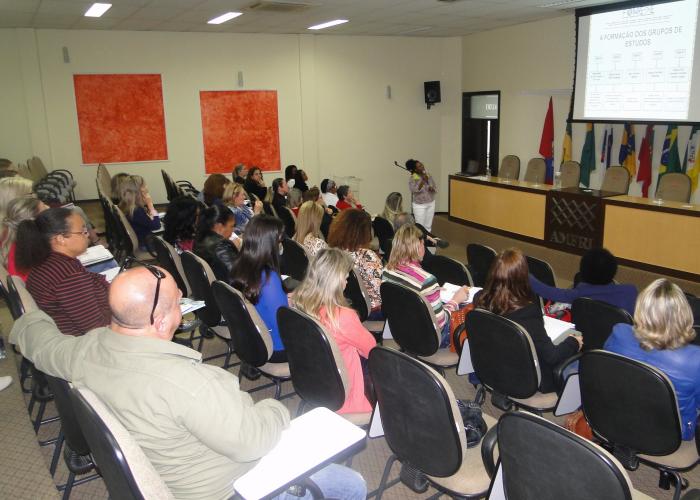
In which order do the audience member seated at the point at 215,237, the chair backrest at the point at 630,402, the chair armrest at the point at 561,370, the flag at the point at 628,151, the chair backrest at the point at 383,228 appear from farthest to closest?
1. the flag at the point at 628,151
2. the chair backrest at the point at 383,228
3. the audience member seated at the point at 215,237
4. the chair armrest at the point at 561,370
5. the chair backrest at the point at 630,402

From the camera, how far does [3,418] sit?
10.2ft

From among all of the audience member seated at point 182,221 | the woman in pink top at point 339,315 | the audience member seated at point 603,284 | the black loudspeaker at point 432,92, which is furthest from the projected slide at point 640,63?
the woman in pink top at point 339,315

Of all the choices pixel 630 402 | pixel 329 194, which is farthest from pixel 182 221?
pixel 630 402

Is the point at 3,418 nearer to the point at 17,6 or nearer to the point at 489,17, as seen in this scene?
the point at 17,6

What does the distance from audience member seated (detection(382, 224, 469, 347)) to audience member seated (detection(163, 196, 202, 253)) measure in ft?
6.05

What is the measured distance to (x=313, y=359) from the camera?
103 inches

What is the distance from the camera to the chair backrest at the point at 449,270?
4.22 metres

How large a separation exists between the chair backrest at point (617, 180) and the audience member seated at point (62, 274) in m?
6.52

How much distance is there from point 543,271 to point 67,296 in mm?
3220

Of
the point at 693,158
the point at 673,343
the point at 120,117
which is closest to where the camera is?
the point at 673,343

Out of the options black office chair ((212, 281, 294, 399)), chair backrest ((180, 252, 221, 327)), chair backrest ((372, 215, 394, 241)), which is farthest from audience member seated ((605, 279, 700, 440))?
chair backrest ((372, 215, 394, 241))

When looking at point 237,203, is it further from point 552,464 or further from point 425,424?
point 552,464

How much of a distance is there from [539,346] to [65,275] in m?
2.42

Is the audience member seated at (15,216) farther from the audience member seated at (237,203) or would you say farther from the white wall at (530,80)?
the white wall at (530,80)
